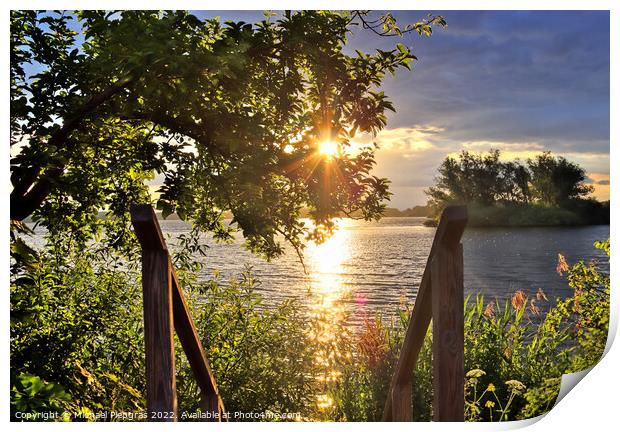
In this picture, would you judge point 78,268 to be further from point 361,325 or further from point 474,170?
point 474,170

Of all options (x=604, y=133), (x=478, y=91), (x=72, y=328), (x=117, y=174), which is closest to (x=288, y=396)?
(x=72, y=328)

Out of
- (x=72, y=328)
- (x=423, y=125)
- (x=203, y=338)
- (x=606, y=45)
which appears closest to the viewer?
(x=606, y=45)

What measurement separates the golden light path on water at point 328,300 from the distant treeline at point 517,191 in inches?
26.7

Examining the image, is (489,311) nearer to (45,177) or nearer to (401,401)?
(401,401)

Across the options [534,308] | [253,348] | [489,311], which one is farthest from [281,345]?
[534,308]

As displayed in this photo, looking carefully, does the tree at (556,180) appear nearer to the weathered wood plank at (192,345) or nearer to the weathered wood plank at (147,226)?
the weathered wood plank at (192,345)

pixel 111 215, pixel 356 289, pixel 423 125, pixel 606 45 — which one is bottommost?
pixel 356 289

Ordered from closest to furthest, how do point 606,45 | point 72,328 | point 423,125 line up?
1. point 606,45
2. point 423,125
3. point 72,328

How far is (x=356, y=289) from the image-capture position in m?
4.12

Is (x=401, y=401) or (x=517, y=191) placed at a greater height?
(x=517, y=191)

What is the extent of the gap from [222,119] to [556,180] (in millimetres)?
2130

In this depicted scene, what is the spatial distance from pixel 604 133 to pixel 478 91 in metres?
0.79

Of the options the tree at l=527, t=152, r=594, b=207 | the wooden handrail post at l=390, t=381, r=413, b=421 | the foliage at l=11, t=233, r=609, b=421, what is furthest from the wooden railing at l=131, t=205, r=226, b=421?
the tree at l=527, t=152, r=594, b=207

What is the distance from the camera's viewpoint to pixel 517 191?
3820 mm
